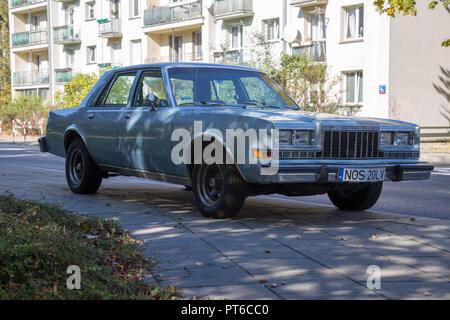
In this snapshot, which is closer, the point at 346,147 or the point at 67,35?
the point at 346,147

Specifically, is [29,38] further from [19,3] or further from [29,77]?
[19,3]

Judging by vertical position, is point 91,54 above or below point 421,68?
above

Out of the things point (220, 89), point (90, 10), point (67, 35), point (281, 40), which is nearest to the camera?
point (220, 89)

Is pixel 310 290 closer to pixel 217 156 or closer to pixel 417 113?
pixel 217 156

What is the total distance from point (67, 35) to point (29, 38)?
7.40m

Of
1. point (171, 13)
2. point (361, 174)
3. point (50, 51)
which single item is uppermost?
point (171, 13)

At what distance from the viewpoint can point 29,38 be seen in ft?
185

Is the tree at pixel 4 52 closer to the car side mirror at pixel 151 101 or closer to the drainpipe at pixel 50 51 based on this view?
the drainpipe at pixel 50 51

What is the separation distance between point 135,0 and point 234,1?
1158cm

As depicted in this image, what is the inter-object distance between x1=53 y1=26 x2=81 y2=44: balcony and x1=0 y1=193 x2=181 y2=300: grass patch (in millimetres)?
45975

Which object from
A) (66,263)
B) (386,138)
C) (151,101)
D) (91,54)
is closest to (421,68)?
(386,138)

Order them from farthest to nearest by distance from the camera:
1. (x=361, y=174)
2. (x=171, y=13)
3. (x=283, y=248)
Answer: (x=171, y=13) < (x=361, y=174) < (x=283, y=248)

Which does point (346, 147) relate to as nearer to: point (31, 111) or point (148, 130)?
point (148, 130)

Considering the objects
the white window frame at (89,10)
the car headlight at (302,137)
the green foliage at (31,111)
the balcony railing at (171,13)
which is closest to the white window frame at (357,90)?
the balcony railing at (171,13)
